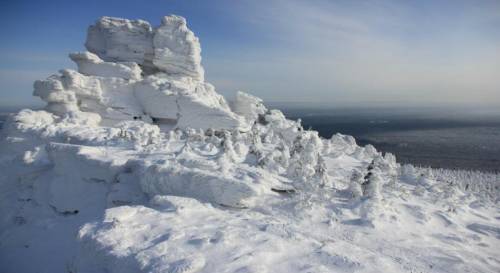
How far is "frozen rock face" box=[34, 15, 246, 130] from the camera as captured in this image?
25625 millimetres

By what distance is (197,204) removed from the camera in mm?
10930

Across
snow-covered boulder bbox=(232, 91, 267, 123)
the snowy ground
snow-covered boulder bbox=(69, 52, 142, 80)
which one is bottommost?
the snowy ground

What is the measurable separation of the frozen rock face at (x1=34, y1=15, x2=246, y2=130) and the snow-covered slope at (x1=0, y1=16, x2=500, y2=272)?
0.18 meters

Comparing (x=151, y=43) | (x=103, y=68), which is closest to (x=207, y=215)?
(x=103, y=68)

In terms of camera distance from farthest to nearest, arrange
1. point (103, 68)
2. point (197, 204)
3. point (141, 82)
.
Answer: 1. point (103, 68)
2. point (141, 82)
3. point (197, 204)

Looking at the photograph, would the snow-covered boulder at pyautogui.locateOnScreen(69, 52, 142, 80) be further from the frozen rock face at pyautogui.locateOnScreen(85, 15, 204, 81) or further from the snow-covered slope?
the frozen rock face at pyautogui.locateOnScreen(85, 15, 204, 81)

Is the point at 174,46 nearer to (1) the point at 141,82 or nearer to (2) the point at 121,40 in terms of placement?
(2) the point at 121,40

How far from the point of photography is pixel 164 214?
9938mm

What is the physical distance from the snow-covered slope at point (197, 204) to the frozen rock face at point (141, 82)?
7.0 inches

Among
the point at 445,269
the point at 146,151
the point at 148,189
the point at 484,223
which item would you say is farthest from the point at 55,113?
the point at 484,223

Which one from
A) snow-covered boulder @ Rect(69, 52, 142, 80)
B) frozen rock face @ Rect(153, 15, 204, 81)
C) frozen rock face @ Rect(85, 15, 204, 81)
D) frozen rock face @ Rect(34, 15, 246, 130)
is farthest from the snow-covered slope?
frozen rock face @ Rect(153, 15, 204, 81)

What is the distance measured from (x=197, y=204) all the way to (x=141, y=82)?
66.2 ft

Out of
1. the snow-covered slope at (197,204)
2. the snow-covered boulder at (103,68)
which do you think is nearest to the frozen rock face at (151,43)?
A: the snow-covered boulder at (103,68)

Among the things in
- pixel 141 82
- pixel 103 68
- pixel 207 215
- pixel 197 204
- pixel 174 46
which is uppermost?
pixel 174 46
